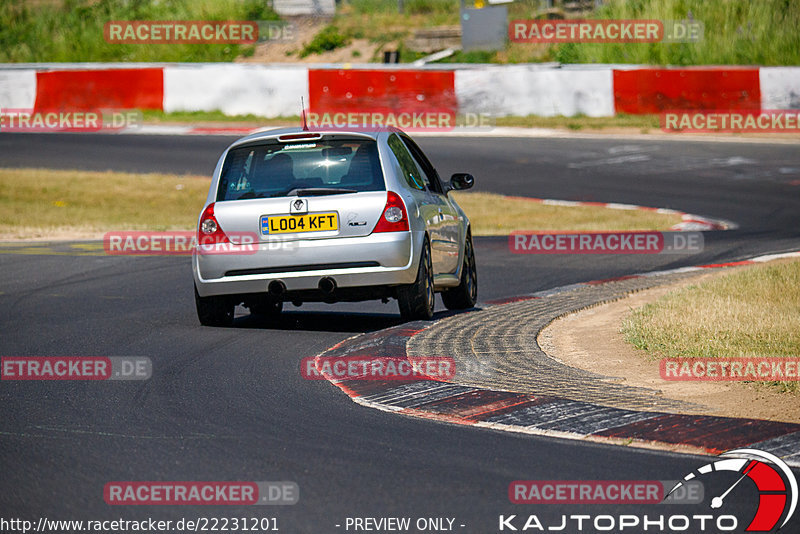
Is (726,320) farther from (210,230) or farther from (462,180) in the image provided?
(210,230)

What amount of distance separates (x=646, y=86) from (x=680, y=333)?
76.9 feet

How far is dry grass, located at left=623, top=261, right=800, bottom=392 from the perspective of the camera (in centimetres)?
816

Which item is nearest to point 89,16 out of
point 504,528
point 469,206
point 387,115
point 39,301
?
point 387,115

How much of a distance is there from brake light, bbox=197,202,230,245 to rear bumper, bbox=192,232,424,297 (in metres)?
0.16

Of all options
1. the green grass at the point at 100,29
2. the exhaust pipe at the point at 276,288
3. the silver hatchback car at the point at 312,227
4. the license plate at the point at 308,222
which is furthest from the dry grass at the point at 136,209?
the green grass at the point at 100,29

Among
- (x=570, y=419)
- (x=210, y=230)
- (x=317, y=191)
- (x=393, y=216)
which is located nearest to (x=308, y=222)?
(x=317, y=191)

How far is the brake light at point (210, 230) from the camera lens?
31.4 ft

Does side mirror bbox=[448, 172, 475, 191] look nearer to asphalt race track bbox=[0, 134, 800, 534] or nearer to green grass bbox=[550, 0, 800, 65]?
asphalt race track bbox=[0, 134, 800, 534]

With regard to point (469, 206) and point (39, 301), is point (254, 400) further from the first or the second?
point (469, 206)

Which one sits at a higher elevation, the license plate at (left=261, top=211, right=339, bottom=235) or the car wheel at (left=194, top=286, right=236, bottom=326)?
the license plate at (left=261, top=211, right=339, bottom=235)

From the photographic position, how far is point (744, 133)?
3042 centimetres

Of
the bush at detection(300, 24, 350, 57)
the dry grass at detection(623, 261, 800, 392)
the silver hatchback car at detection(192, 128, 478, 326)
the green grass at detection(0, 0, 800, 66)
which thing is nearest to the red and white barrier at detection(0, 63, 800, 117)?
the green grass at detection(0, 0, 800, 66)

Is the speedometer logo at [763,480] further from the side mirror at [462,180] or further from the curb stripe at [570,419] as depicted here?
the side mirror at [462,180]

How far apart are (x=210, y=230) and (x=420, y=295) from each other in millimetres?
1686
